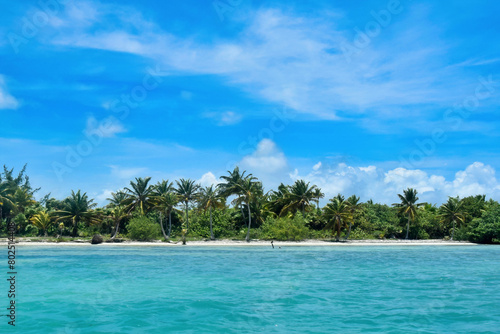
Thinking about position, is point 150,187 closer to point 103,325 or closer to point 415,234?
point 415,234

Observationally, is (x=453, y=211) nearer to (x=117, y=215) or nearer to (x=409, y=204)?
(x=409, y=204)

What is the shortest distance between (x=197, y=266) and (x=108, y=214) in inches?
1626

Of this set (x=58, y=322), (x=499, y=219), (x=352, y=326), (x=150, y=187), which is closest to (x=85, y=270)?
(x=58, y=322)

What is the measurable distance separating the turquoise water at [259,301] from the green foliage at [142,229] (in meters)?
35.7

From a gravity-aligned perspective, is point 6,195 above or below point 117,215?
above

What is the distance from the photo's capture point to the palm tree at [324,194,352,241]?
6462 centimetres

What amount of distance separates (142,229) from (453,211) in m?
52.6

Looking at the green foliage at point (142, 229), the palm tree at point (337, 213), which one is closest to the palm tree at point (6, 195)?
the green foliage at point (142, 229)

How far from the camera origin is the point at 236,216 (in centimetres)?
7200

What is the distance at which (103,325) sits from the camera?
12.8 metres

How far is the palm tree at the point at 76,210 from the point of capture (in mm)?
64250

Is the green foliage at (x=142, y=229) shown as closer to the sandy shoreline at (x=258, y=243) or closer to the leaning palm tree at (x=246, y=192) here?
the sandy shoreline at (x=258, y=243)

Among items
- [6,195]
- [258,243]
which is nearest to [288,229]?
[258,243]

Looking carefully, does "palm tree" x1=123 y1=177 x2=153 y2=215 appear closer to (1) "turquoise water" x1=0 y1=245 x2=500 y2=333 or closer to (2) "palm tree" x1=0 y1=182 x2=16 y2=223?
(2) "palm tree" x1=0 y1=182 x2=16 y2=223
